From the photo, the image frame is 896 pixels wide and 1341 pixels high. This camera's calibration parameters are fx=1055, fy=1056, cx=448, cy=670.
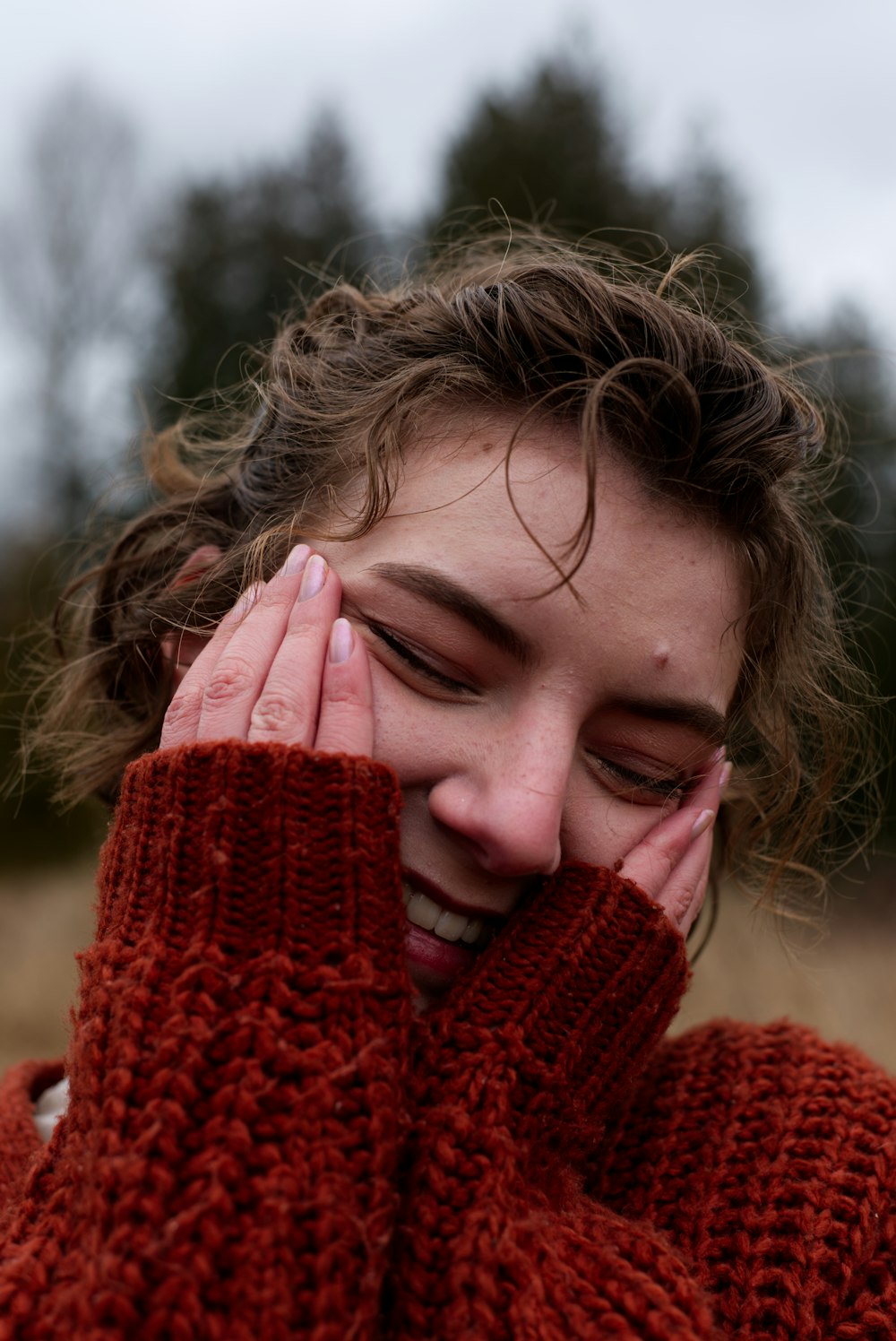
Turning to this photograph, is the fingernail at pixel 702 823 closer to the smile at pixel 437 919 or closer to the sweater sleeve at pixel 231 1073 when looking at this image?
the smile at pixel 437 919

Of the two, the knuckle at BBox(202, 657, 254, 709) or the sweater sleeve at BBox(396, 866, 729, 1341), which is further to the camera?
the knuckle at BBox(202, 657, 254, 709)

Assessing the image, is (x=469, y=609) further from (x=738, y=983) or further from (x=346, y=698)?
(x=738, y=983)

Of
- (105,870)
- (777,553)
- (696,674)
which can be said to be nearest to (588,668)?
(696,674)

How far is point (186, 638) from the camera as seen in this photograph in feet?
7.36

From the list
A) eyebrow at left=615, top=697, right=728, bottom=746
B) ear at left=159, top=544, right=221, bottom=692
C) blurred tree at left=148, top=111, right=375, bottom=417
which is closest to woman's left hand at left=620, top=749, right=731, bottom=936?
eyebrow at left=615, top=697, right=728, bottom=746

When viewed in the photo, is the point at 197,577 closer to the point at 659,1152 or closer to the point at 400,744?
the point at 400,744

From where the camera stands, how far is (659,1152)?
194cm

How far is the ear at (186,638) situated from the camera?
2.24 metres

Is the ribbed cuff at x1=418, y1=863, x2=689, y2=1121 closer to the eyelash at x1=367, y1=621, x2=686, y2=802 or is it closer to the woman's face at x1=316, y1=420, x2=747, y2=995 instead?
the woman's face at x1=316, y1=420, x2=747, y2=995

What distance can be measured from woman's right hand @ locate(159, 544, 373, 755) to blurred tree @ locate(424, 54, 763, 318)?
1422 centimetres

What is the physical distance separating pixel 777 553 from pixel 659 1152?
117 cm

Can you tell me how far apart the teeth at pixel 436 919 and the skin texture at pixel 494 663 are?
5 cm

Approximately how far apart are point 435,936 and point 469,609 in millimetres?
569

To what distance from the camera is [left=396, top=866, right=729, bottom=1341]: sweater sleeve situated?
1.42 meters
